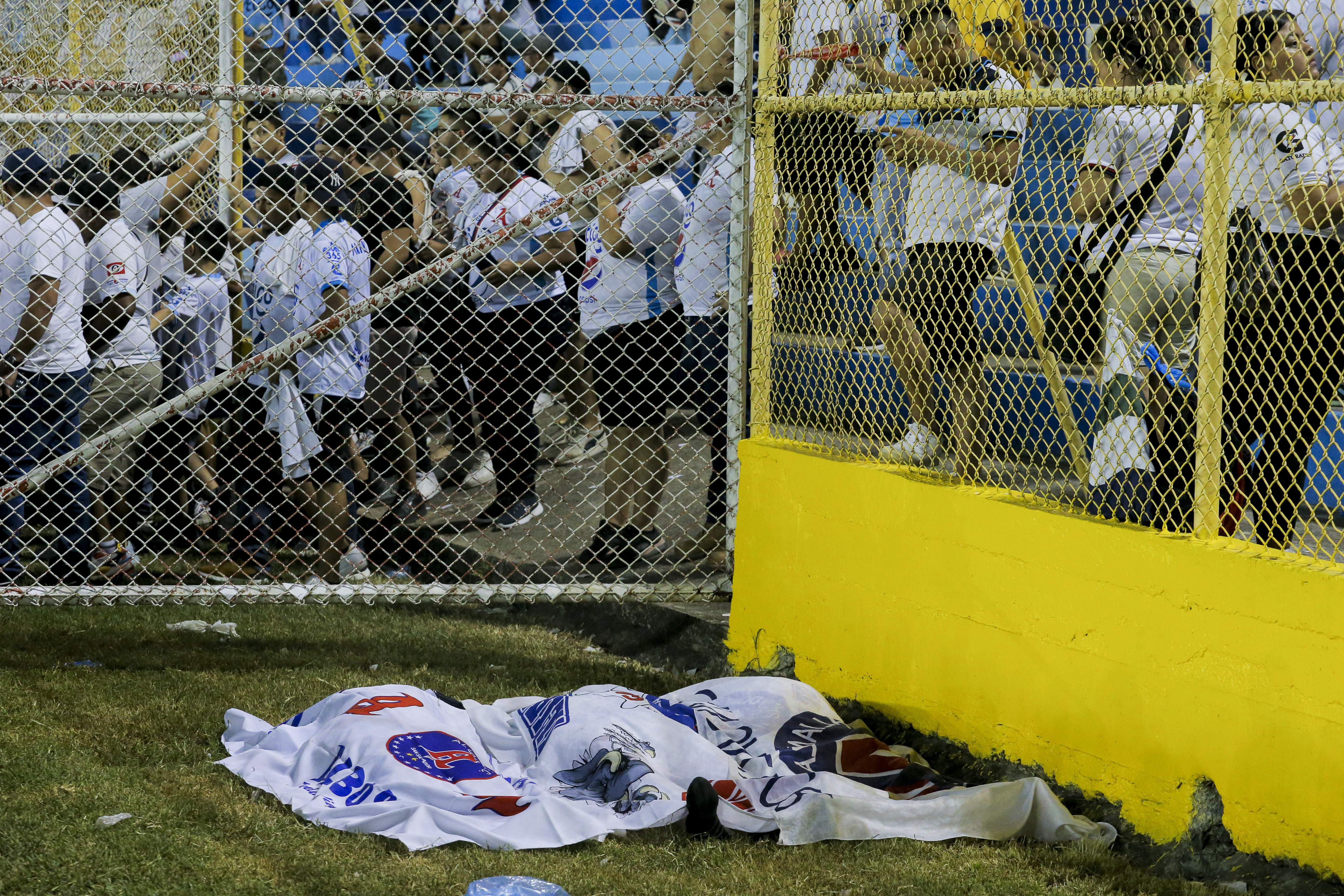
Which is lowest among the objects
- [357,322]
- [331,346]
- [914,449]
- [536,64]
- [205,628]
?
[205,628]

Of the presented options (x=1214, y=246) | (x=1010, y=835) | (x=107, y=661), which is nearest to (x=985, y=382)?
(x=1214, y=246)

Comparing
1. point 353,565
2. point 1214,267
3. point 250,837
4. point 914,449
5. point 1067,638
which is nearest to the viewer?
point 1214,267

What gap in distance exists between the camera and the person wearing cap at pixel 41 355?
617 centimetres

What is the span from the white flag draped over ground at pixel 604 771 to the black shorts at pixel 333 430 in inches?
95.3

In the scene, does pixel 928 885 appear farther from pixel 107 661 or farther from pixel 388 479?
pixel 388 479

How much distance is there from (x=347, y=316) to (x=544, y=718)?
6.07 feet

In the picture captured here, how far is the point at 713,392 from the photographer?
5918mm

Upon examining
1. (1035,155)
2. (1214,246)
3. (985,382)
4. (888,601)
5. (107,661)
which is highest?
(1035,155)

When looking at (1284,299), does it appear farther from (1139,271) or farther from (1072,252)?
(1072,252)

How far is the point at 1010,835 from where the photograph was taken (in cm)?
357

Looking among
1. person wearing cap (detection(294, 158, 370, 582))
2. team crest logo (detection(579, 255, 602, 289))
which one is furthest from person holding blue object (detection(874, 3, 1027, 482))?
person wearing cap (detection(294, 158, 370, 582))

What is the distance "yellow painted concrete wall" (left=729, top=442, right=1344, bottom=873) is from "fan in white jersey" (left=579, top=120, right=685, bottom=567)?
127 cm

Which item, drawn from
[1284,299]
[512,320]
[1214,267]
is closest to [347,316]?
[512,320]

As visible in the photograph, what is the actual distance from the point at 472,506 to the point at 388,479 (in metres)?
0.60
